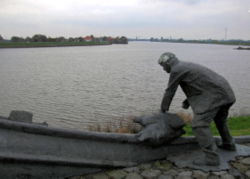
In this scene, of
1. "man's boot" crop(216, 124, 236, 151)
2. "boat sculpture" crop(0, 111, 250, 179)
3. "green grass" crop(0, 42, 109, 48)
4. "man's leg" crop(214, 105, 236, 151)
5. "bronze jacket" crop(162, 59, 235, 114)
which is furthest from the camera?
"green grass" crop(0, 42, 109, 48)

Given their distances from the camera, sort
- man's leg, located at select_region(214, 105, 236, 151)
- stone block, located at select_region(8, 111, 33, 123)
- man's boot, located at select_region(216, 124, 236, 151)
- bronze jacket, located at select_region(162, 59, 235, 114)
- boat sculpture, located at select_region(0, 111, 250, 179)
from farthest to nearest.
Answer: man's boot, located at select_region(216, 124, 236, 151) → man's leg, located at select_region(214, 105, 236, 151) → bronze jacket, located at select_region(162, 59, 235, 114) → stone block, located at select_region(8, 111, 33, 123) → boat sculpture, located at select_region(0, 111, 250, 179)

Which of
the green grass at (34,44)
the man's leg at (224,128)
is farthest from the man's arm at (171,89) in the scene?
the green grass at (34,44)

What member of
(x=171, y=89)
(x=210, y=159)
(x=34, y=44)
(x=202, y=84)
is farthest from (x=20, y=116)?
(x=34, y=44)

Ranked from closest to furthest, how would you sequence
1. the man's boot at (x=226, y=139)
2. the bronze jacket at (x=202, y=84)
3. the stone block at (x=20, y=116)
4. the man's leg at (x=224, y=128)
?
the stone block at (x=20, y=116)
the bronze jacket at (x=202, y=84)
the man's leg at (x=224, y=128)
the man's boot at (x=226, y=139)

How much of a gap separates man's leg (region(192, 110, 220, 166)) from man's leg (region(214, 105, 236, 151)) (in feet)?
1.18

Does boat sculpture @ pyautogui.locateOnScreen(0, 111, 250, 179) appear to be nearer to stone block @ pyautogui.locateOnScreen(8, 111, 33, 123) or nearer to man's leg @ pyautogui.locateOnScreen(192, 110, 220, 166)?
stone block @ pyautogui.locateOnScreen(8, 111, 33, 123)

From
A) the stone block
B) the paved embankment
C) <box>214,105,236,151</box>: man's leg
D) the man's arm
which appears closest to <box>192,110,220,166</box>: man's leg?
the paved embankment

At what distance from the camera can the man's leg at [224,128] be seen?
480cm

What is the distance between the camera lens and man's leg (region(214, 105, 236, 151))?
4803 millimetres

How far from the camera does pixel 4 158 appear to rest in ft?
12.8

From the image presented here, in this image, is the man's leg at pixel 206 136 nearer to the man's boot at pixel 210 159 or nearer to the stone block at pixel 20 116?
the man's boot at pixel 210 159

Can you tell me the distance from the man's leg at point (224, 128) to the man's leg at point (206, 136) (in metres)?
0.36

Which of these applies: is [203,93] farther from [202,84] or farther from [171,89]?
[171,89]

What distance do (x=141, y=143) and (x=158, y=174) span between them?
0.56 m
